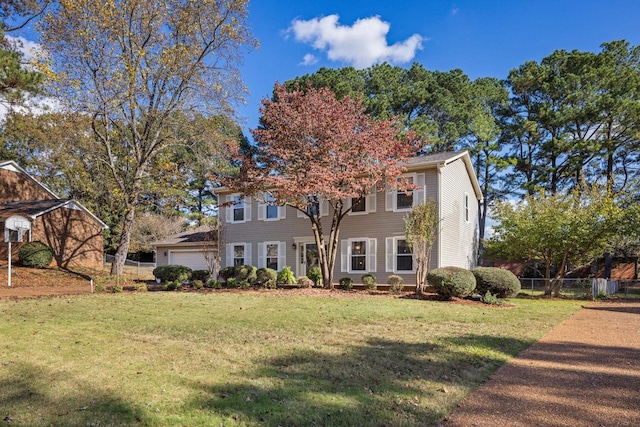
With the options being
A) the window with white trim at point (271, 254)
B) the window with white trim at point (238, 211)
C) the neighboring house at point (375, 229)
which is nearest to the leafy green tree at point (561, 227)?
the neighboring house at point (375, 229)

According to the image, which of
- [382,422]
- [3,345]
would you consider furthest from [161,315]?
[382,422]

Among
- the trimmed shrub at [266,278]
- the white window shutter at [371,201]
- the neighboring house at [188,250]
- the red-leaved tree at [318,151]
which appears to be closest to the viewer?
the red-leaved tree at [318,151]

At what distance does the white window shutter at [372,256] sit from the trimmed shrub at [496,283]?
4.96 meters

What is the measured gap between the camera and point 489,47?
15.9 meters

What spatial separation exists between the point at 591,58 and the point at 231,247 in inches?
1009

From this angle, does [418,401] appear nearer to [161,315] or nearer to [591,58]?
[161,315]

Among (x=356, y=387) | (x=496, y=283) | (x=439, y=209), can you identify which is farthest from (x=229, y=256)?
(x=356, y=387)

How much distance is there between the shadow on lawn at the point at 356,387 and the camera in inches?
149

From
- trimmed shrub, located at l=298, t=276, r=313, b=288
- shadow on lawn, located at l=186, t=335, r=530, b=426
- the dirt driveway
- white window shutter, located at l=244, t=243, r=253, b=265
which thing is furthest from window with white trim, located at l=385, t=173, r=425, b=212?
shadow on lawn, located at l=186, t=335, r=530, b=426

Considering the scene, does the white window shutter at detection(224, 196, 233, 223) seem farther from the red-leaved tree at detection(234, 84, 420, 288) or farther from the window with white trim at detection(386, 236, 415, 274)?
the window with white trim at detection(386, 236, 415, 274)

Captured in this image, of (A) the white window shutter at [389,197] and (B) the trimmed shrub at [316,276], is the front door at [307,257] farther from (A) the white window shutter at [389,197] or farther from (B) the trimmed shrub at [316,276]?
(A) the white window shutter at [389,197]

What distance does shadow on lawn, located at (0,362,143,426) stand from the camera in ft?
11.2

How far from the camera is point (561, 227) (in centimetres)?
1662

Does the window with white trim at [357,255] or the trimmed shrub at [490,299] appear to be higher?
the window with white trim at [357,255]
